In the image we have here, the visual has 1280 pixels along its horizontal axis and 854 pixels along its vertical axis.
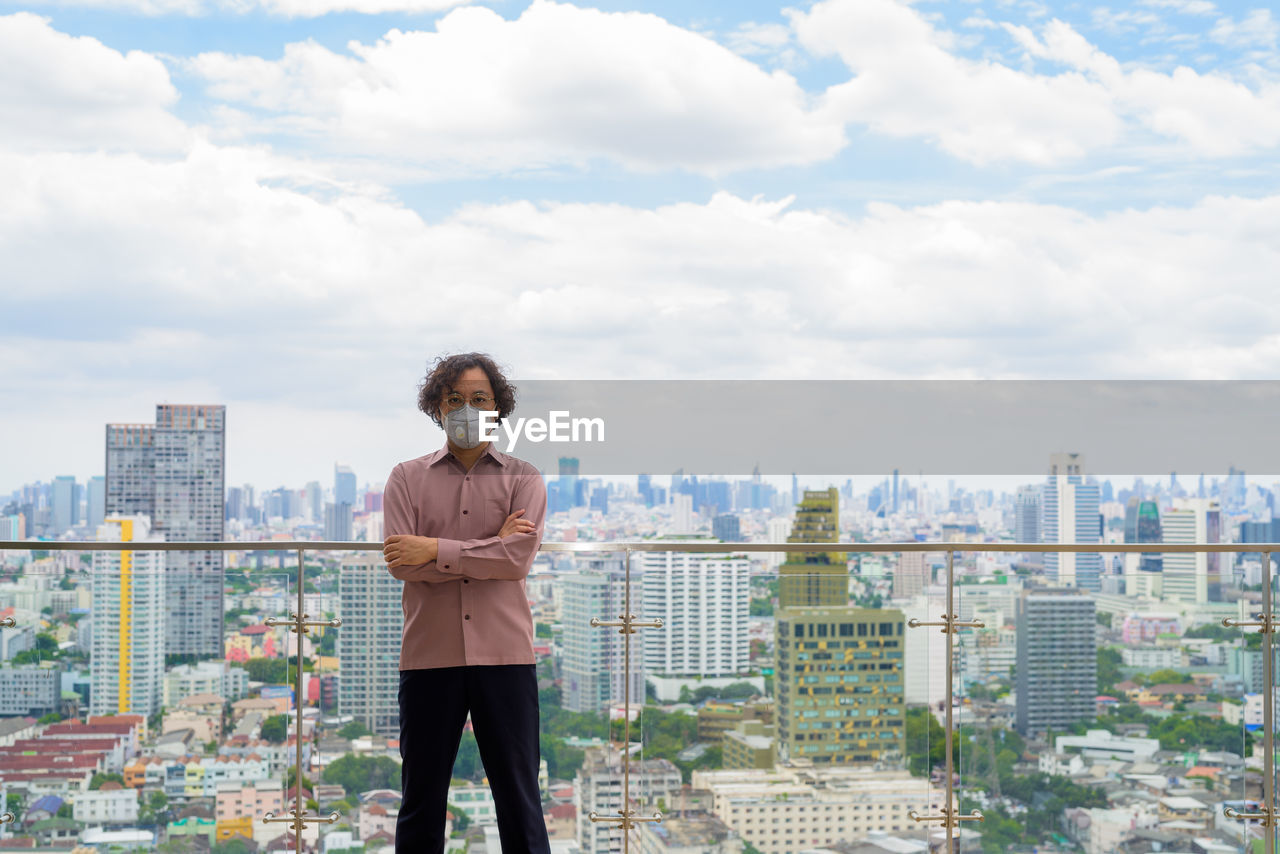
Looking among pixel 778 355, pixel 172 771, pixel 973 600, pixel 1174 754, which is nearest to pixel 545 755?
pixel 172 771

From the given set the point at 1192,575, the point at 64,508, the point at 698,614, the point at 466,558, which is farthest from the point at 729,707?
the point at 64,508

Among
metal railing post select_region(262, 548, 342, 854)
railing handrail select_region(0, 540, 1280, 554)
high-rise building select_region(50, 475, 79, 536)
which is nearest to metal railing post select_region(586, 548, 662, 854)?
railing handrail select_region(0, 540, 1280, 554)

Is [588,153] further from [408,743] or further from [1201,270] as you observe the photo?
[408,743]

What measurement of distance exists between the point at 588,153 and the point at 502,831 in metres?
18.2

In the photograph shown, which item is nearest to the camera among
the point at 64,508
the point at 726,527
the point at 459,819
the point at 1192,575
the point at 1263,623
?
the point at 459,819

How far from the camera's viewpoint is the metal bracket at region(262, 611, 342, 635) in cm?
299

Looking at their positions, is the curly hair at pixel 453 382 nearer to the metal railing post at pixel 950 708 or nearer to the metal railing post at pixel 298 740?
the metal railing post at pixel 298 740

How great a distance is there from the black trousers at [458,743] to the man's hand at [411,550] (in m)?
0.30

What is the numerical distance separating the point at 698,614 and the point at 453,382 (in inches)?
43.4

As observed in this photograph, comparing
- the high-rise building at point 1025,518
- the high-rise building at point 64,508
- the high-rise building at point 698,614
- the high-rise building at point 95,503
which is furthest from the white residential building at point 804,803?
the high-rise building at point 95,503

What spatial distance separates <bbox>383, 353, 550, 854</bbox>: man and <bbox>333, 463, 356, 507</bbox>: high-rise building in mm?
5048

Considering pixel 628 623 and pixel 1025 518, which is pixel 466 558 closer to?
pixel 628 623

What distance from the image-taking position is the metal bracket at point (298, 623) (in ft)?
9.82

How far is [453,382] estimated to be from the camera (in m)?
2.60
